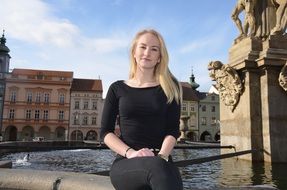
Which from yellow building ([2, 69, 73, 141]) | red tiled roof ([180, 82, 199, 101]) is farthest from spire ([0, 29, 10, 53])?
red tiled roof ([180, 82, 199, 101])

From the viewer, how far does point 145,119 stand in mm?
2195

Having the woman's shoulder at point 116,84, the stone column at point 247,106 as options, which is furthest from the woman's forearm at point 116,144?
the stone column at point 247,106

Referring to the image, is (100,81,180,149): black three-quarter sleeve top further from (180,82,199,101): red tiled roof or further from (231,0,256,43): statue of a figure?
(180,82,199,101): red tiled roof

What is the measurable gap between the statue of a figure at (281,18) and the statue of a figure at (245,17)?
0.62 metres

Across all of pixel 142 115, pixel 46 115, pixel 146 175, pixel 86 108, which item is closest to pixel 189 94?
pixel 86 108

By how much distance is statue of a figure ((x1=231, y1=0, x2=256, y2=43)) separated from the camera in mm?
9133

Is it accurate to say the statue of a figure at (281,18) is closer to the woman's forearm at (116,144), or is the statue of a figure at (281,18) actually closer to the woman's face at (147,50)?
the woman's face at (147,50)

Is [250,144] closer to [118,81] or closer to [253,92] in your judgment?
[253,92]

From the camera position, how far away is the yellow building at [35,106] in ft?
211

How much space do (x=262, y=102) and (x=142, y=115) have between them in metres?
6.63

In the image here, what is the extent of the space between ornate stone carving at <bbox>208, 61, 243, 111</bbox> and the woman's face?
Result: 6.49 metres

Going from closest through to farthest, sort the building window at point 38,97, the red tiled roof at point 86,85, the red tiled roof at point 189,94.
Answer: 1. the building window at point 38,97
2. the red tiled roof at point 86,85
3. the red tiled roof at point 189,94

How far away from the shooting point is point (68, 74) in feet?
222

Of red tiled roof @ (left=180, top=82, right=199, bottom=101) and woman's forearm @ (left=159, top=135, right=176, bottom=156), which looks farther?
red tiled roof @ (left=180, top=82, right=199, bottom=101)
